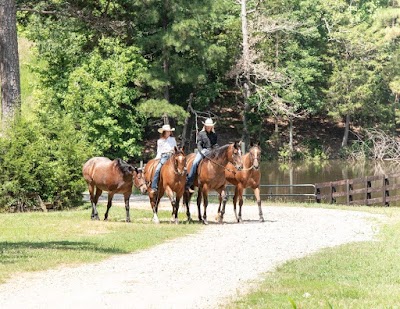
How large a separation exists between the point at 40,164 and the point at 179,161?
20.8ft

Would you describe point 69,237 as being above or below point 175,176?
below

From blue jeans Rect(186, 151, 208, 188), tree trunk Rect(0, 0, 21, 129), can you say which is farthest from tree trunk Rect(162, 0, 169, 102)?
blue jeans Rect(186, 151, 208, 188)

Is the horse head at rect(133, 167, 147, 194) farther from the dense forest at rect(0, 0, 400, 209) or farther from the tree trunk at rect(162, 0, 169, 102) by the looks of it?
the tree trunk at rect(162, 0, 169, 102)

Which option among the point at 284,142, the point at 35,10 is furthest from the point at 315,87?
the point at 35,10

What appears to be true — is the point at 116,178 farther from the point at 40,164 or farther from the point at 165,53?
the point at 165,53

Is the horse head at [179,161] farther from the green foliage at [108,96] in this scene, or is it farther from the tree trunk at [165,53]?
the tree trunk at [165,53]

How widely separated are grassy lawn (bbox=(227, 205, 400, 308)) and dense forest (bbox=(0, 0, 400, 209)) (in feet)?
46.3

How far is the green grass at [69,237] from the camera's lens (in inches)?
605

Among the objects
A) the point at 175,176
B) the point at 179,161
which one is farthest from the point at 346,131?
the point at 179,161

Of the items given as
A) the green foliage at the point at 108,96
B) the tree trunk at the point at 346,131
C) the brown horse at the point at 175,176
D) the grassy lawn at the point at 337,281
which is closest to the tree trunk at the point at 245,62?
the green foliage at the point at 108,96

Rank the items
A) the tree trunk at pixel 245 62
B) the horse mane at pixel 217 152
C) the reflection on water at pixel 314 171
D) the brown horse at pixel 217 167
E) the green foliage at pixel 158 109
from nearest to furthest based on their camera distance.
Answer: the brown horse at pixel 217 167
the horse mane at pixel 217 152
the reflection on water at pixel 314 171
the green foliage at pixel 158 109
the tree trunk at pixel 245 62

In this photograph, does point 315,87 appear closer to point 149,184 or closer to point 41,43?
point 41,43

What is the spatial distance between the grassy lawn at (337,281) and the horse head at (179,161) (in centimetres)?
678

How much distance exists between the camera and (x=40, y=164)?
2761 cm
